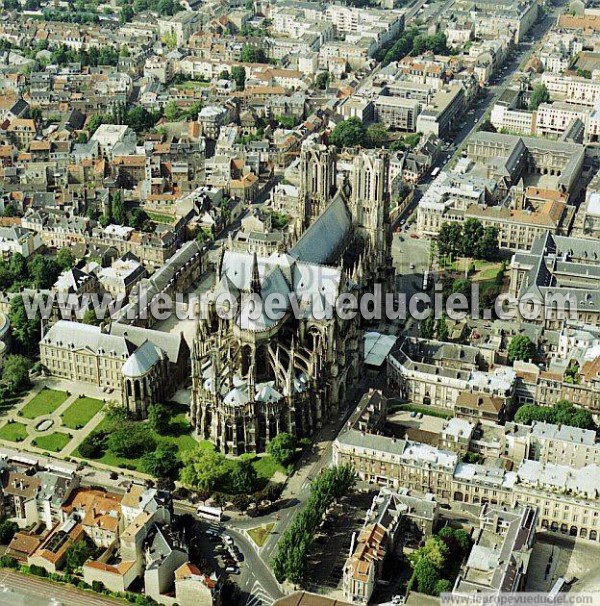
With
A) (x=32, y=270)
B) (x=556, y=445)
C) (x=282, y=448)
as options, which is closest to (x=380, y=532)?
(x=282, y=448)

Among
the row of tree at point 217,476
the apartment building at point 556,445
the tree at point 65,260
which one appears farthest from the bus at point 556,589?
the tree at point 65,260

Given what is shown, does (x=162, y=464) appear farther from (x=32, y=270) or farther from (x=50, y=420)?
(x=32, y=270)

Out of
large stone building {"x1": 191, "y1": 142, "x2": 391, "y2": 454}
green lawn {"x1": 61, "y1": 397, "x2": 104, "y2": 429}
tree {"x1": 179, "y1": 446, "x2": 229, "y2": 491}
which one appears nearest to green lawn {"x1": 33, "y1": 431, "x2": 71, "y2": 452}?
green lawn {"x1": 61, "y1": 397, "x2": 104, "y2": 429}

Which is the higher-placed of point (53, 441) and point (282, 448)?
point (282, 448)

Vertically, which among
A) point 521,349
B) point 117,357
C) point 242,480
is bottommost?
point 242,480

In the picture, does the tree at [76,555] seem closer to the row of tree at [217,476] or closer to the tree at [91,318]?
the row of tree at [217,476]

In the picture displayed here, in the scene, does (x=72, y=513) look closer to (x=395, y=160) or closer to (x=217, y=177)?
(x=217, y=177)

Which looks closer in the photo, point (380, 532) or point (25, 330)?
point (380, 532)
